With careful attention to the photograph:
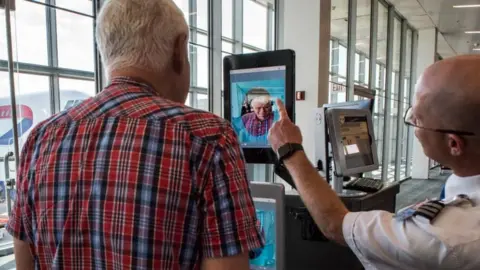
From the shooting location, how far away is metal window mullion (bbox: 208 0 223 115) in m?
4.16

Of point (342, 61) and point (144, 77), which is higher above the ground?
point (342, 61)

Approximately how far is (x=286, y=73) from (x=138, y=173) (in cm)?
98

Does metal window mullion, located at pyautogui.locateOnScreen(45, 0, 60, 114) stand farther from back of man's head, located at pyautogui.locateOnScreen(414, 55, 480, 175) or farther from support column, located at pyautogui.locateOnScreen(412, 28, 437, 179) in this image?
support column, located at pyautogui.locateOnScreen(412, 28, 437, 179)

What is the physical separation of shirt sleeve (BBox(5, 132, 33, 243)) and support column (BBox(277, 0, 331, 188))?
4179mm

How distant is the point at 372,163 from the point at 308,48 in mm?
3155

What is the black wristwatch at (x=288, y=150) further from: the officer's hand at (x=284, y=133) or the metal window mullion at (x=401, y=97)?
the metal window mullion at (x=401, y=97)

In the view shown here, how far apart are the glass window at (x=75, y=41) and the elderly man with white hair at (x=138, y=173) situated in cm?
229

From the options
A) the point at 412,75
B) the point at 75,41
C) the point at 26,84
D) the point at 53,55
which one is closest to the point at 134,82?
the point at 26,84

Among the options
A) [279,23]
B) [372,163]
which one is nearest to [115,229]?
[372,163]

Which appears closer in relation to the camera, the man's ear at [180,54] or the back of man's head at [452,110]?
the man's ear at [180,54]

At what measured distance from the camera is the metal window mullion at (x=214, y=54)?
4156 millimetres

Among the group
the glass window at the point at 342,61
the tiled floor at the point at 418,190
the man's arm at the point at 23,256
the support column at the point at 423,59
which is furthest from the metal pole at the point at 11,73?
the support column at the point at 423,59

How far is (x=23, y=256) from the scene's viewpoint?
0.88m

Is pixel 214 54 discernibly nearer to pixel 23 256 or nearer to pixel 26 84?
pixel 26 84
